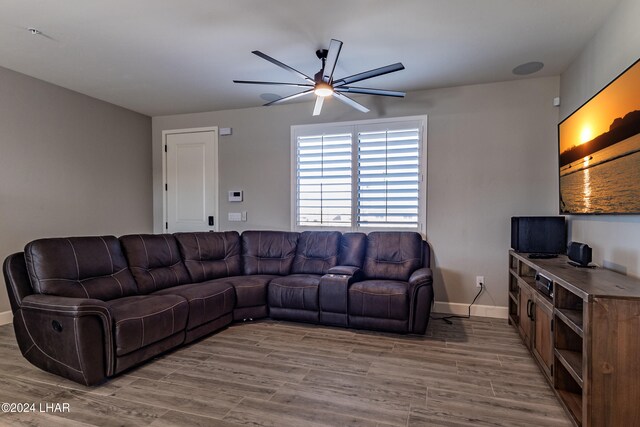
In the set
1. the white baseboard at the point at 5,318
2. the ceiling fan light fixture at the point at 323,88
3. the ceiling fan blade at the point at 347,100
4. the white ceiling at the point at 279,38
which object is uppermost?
the white ceiling at the point at 279,38

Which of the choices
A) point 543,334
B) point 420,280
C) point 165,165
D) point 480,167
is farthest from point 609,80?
point 165,165

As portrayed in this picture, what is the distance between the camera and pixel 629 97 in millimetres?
2025

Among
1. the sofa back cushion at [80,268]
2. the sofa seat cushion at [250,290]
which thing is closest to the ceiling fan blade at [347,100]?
the sofa seat cushion at [250,290]

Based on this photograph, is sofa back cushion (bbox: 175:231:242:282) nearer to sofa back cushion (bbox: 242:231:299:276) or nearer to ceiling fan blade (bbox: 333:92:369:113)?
sofa back cushion (bbox: 242:231:299:276)

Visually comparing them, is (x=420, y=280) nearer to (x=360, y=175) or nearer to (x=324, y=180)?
(x=360, y=175)

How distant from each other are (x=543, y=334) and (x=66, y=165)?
17.4 ft

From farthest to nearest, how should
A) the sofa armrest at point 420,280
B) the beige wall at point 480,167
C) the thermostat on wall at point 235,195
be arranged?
the thermostat on wall at point 235,195 < the beige wall at point 480,167 < the sofa armrest at point 420,280

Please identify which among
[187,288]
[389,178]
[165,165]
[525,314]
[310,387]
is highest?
[165,165]

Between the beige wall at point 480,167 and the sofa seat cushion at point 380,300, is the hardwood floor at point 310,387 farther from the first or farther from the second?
the beige wall at point 480,167

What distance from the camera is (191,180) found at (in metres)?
5.34

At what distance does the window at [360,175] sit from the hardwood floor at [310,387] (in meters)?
1.63

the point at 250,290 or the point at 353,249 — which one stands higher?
the point at 353,249

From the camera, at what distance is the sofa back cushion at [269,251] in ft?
14.1

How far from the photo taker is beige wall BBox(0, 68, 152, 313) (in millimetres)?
3674
